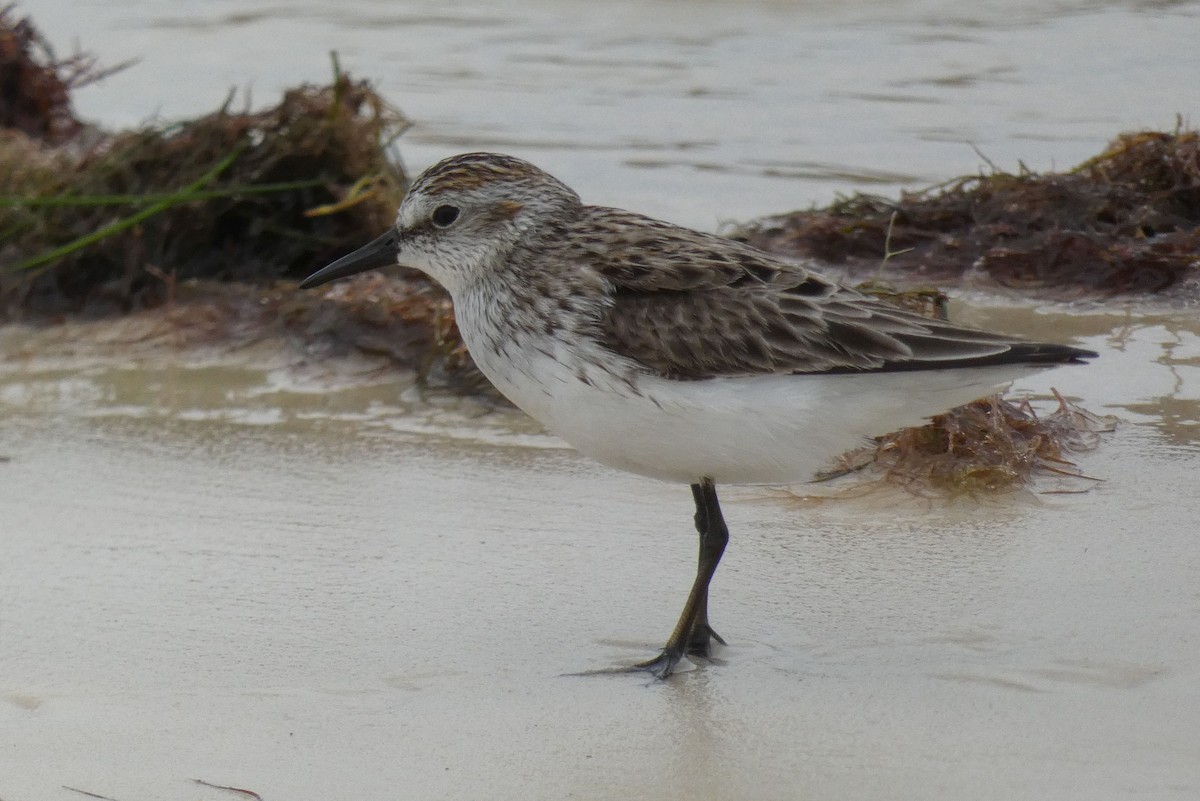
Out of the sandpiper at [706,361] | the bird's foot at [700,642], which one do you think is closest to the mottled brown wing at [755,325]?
the sandpiper at [706,361]

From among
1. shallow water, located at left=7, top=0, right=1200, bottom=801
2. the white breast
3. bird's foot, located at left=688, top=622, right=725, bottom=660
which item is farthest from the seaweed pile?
bird's foot, located at left=688, top=622, right=725, bottom=660

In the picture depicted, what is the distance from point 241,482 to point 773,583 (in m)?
2.11

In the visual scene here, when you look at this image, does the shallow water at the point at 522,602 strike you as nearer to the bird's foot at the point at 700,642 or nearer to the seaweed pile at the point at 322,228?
the bird's foot at the point at 700,642

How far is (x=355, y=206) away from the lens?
7.86m

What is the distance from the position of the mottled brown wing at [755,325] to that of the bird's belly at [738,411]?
56 millimetres

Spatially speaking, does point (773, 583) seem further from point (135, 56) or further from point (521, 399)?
point (135, 56)

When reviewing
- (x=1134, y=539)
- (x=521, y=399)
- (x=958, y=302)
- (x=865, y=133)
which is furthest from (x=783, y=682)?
(x=865, y=133)

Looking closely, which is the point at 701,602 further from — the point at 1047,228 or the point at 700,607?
the point at 1047,228

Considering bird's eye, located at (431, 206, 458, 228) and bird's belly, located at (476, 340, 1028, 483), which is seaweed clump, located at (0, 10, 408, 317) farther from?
bird's belly, located at (476, 340, 1028, 483)

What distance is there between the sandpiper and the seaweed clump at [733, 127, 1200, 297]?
2728 mm

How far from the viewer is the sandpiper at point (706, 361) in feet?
13.6

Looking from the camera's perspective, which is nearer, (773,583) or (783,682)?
(783,682)

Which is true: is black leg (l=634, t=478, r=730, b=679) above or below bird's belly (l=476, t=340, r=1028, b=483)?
below

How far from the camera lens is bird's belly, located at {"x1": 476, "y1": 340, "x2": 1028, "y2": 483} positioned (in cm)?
416
